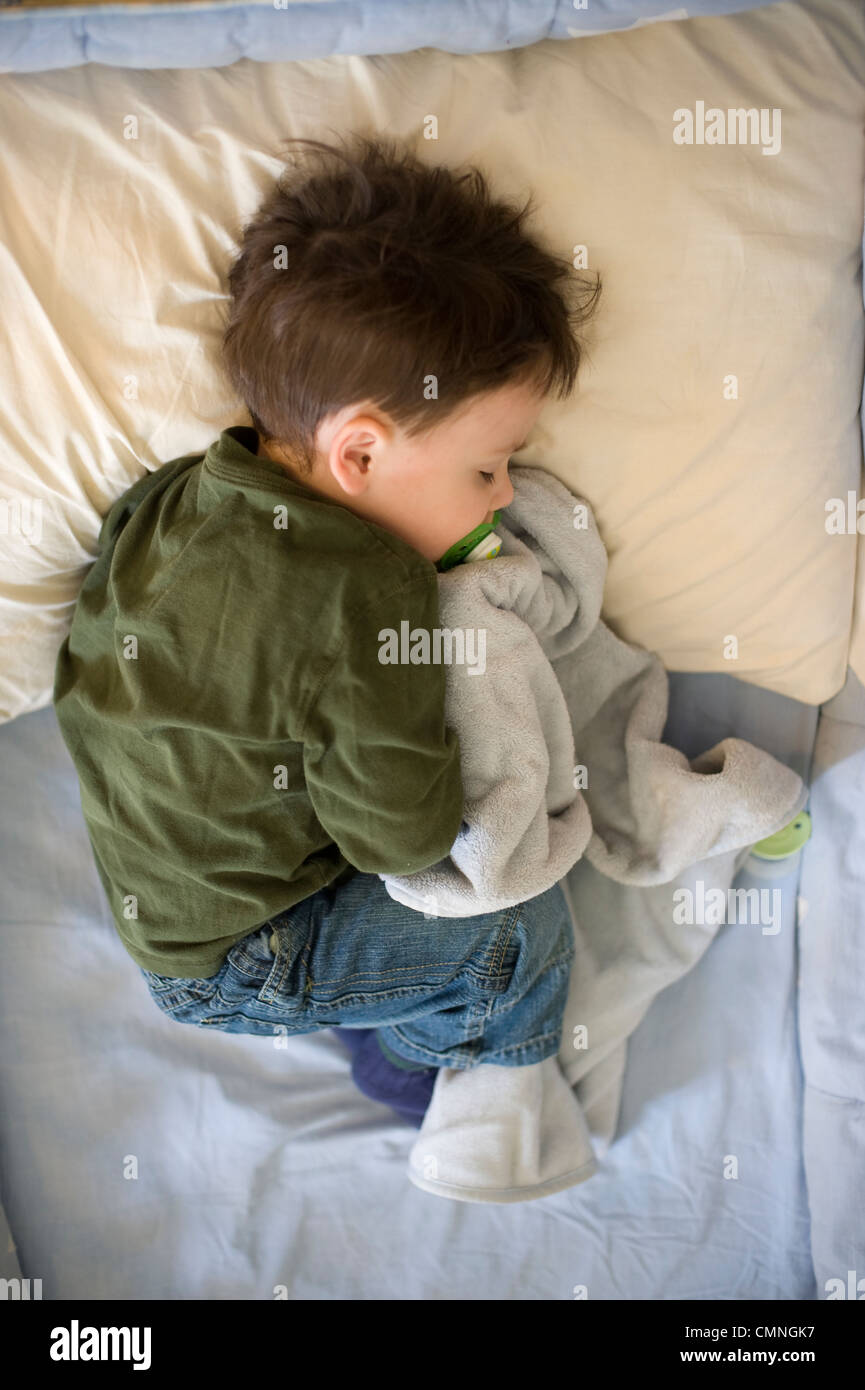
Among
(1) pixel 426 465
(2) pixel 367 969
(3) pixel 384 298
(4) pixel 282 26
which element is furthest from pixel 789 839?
(4) pixel 282 26

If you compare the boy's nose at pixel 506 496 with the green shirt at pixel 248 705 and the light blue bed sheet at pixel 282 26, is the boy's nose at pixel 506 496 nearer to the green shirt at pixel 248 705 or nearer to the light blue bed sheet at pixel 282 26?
the green shirt at pixel 248 705

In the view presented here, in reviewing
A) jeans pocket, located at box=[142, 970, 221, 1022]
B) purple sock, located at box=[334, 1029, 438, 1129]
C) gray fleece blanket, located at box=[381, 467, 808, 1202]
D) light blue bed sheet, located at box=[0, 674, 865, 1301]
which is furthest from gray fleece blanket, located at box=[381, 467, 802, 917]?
purple sock, located at box=[334, 1029, 438, 1129]

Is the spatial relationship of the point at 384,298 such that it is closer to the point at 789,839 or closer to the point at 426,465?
the point at 426,465

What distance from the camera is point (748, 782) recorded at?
3.53ft

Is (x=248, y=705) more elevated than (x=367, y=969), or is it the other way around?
(x=248, y=705)

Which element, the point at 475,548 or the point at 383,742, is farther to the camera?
the point at 475,548

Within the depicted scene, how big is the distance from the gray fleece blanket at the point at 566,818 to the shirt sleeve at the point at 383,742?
0.23 feet

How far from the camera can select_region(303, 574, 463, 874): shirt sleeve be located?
81 centimetres

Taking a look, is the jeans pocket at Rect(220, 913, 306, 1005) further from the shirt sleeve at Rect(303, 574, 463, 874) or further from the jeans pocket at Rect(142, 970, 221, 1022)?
the shirt sleeve at Rect(303, 574, 463, 874)

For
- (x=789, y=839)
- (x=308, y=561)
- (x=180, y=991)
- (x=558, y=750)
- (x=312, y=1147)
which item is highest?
(x=308, y=561)

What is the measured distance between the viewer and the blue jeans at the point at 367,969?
98cm

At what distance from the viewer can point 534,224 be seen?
909 millimetres

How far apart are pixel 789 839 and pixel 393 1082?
575 millimetres

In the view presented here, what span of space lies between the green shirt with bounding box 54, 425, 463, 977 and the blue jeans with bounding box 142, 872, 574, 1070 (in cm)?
6
